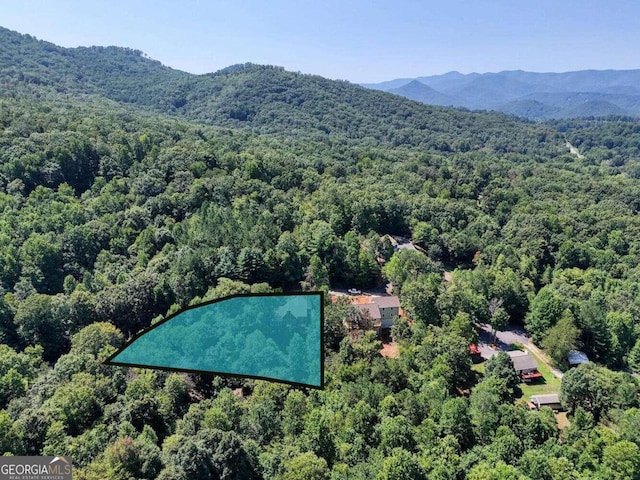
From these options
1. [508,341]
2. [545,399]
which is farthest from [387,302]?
[545,399]

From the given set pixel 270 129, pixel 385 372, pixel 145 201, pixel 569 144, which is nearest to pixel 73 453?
pixel 385 372

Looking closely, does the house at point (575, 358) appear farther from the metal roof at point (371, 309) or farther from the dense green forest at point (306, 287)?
the metal roof at point (371, 309)

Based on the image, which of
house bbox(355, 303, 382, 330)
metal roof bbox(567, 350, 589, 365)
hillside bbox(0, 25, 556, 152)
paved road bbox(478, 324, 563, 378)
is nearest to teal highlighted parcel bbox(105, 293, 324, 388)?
house bbox(355, 303, 382, 330)

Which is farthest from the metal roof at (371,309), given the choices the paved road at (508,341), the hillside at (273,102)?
the hillside at (273,102)

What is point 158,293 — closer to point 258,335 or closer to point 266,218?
point 266,218

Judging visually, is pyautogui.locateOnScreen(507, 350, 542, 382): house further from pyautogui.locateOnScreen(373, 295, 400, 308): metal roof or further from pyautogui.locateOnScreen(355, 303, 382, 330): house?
pyautogui.locateOnScreen(355, 303, 382, 330): house

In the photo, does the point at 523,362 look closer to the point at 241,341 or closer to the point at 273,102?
the point at 241,341
